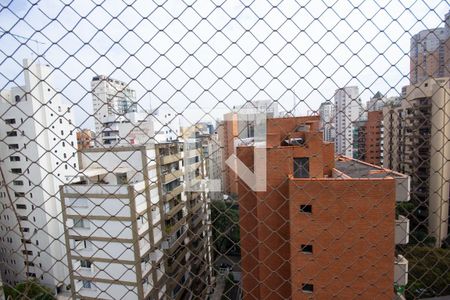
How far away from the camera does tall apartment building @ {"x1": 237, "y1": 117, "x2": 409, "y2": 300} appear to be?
2.20 meters

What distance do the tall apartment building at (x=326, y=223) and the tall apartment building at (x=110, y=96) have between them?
116cm

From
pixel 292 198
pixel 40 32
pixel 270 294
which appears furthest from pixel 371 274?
pixel 40 32

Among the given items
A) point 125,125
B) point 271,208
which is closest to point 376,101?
point 125,125

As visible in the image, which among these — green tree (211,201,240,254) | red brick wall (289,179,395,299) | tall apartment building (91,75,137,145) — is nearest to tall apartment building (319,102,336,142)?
green tree (211,201,240,254)

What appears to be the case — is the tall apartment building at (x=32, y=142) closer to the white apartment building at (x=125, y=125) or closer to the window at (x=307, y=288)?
the white apartment building at (x=125, y=125)

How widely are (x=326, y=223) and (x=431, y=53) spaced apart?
6.04ft

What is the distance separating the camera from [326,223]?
8.51 ft

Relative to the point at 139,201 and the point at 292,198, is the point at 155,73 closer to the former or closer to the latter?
Answer: the point at 292,198

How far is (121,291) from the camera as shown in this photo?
5.80 metres

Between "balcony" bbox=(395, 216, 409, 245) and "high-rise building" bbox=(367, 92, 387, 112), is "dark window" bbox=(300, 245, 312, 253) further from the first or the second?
→ "high-rise building" bbox=(367, 92, 387, 112)

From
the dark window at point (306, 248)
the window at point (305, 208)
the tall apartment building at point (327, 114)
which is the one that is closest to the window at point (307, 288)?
the dark window at point (306, 248)

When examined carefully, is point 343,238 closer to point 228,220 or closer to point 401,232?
point 401,232

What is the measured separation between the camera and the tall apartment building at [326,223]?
2195mm
